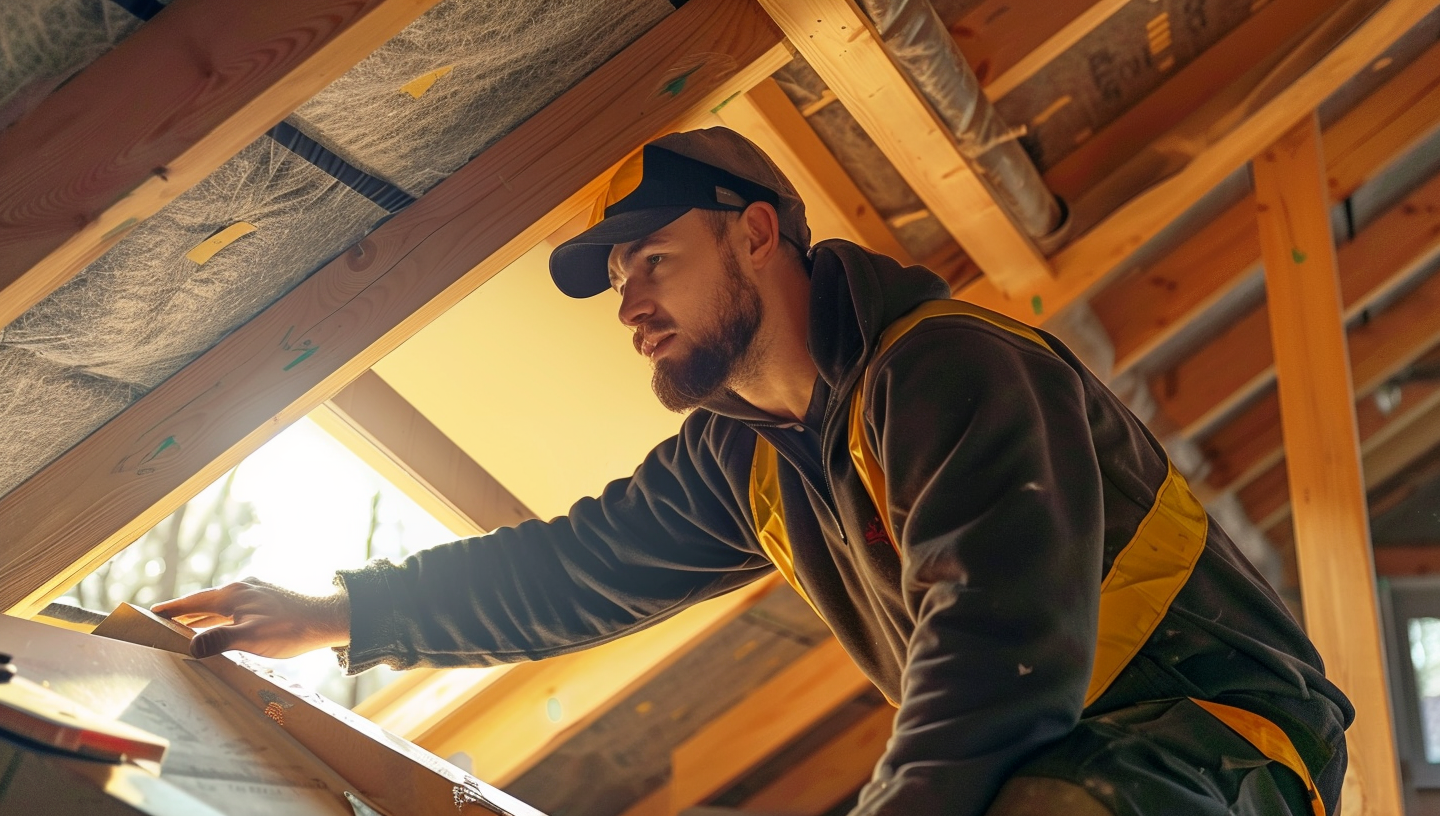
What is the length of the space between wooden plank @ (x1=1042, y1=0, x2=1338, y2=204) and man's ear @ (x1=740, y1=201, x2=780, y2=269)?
3.28 ft

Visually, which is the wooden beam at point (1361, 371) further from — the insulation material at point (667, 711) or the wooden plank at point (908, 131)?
the wooden plank at point (908, 131)

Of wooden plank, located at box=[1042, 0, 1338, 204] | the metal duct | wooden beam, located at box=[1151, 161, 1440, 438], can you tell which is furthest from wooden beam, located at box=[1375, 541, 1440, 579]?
the metal duct

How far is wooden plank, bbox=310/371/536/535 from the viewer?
6.79ft

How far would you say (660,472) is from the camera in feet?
5.55

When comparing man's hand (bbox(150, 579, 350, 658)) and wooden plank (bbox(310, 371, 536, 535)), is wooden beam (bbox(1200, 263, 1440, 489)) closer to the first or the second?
wooden plank (bbox(310, 371, 536, 535))

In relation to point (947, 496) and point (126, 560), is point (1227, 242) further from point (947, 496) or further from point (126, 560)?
point (126, 560)

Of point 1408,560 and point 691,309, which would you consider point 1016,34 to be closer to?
point 691,309

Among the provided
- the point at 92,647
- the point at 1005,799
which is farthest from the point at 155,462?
the point at 1005,799

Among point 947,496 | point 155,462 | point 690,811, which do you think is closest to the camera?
point 947,496

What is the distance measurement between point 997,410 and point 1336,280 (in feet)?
4.81

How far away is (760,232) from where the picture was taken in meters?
1.53

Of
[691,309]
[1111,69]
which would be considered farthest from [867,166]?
[691,309]

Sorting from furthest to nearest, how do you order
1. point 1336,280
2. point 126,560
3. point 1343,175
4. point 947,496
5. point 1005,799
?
point 126,560 < point 1343,175 < point 1336,280 < point 947,496 < point 1005,799

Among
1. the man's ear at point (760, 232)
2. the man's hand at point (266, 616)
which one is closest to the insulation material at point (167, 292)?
the man's hand at point (266, 616)
